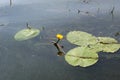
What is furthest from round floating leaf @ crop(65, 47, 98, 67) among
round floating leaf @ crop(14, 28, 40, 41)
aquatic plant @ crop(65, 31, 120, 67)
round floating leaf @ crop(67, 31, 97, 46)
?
round floating leaf @ crop(14, 28, 40, 41)

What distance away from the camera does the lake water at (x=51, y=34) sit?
1866 mm

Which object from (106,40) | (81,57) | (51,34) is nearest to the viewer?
(81,57)

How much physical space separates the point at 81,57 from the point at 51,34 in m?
0.50

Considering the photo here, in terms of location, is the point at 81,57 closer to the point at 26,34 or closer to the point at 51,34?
the point at 51,34

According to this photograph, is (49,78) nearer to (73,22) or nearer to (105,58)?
(105,58)

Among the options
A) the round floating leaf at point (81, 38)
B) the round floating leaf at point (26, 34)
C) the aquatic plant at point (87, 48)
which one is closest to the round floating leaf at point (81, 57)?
the aquatic plant at point (87, 48)

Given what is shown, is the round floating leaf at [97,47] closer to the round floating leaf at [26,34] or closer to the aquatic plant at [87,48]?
the aquatic plant at [87,48]

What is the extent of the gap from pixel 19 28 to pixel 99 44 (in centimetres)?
85

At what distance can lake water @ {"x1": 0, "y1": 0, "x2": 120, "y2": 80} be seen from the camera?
73.5 inches

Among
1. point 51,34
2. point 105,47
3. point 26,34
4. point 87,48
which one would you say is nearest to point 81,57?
point 87,48

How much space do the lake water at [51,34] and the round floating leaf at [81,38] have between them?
0.18ft

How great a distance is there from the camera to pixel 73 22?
256 centimetres

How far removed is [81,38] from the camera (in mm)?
2232

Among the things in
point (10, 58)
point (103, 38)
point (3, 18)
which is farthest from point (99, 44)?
point (3, 18)
